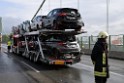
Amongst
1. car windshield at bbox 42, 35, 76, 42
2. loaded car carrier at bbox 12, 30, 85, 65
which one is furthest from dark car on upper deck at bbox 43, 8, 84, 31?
car windshield at bbox 42, 35, 76, 42

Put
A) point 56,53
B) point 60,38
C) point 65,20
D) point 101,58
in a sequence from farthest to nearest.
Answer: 1. point 60,38
2. point 65,20
3. point 56,53
4. point 101,58

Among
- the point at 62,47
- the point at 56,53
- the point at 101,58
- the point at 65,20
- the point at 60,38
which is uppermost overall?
the point at 65,20

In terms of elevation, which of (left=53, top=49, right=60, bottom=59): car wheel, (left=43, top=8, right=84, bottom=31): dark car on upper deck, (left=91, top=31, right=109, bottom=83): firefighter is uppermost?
(left=43, top=8, right=84, bottom=31): dark car on upper deck

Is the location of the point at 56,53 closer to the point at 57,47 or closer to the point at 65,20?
the point at 57,47

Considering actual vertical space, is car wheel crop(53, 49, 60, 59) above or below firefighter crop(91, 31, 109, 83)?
below

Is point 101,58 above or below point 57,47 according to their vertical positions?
above

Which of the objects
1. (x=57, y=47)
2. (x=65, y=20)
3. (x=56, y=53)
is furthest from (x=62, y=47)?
(x=65, y=20)

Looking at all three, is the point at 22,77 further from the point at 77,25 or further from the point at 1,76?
the point at 77,25

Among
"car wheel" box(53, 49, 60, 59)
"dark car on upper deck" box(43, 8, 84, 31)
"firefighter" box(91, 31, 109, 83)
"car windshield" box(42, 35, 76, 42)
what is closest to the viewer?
"firefighter" box(91, 31, 109, 83)

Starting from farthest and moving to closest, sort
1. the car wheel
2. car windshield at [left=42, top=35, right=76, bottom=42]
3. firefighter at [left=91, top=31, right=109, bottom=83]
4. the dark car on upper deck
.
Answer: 1. car windshield at [left=42, top=35, right=76, bottom=42]
2. the dark car on upper deck
3. the car wheel
4. firefighter at [left=91, top=31, right=109, bottom=83]

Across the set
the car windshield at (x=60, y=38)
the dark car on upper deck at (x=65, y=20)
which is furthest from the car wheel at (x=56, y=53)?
the dark car on upper deck at (x=65, y=20)

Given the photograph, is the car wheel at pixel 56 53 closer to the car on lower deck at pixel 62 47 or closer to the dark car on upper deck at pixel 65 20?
the car on lower deck at pixel 62 47

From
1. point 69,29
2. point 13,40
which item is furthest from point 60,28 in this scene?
point 13,40

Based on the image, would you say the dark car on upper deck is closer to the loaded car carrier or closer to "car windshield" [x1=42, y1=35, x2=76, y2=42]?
the loaded car carrier
